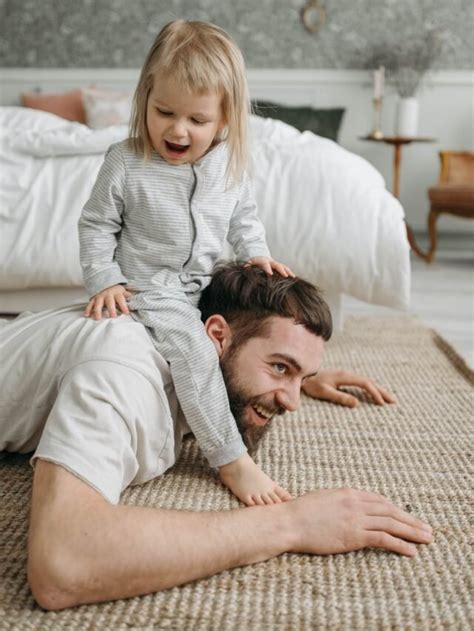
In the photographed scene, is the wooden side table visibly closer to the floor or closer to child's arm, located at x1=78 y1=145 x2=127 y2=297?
the floor

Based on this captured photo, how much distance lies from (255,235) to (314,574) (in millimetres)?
738

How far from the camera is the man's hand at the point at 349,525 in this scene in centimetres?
A: 107

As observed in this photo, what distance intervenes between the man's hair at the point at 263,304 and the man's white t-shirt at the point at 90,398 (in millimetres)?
159

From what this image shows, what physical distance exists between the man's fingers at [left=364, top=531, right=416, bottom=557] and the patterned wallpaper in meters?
4.28

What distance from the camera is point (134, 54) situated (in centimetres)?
496

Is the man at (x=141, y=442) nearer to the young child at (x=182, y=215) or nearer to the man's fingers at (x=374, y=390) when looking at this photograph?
the young child at (x=182, y=215)

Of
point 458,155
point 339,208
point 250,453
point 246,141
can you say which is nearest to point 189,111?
point 246,141

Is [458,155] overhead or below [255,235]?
below

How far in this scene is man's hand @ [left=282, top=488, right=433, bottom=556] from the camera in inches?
42.3

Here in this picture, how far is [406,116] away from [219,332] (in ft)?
11.9

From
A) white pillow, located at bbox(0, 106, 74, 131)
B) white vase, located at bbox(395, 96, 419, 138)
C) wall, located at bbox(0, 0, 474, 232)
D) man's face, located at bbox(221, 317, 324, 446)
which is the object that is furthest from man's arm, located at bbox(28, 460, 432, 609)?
wall, located at bbox(0, 0, 474, 232)

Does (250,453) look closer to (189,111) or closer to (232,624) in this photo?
(232,624)

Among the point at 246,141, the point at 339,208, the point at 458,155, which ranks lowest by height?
the point at 458,155

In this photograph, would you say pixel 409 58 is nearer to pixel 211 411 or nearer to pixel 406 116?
pixel 406 116
